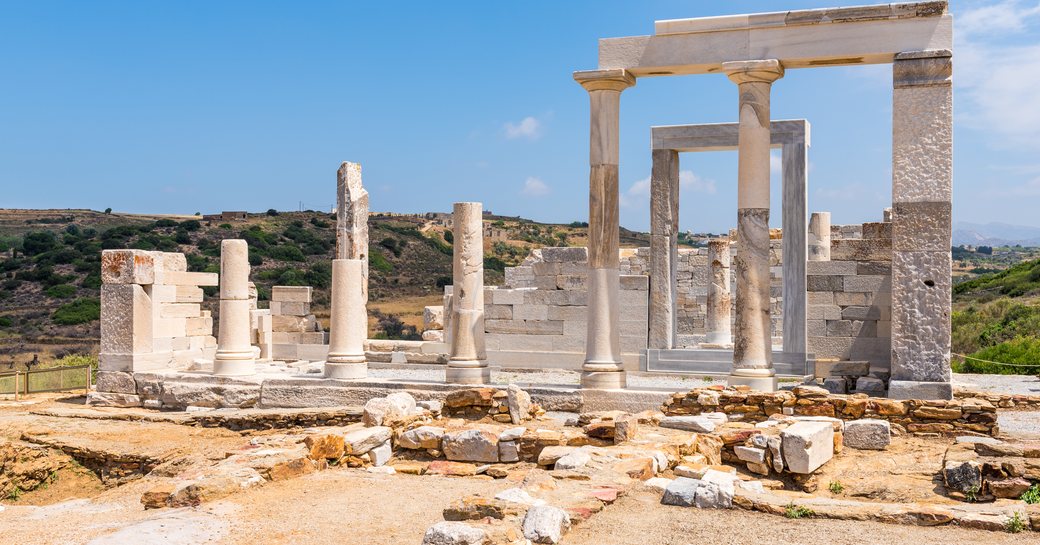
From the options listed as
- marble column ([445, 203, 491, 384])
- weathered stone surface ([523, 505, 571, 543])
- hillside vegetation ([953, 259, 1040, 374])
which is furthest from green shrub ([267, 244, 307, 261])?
weathered stone surface ([523, 505, 571, 543])

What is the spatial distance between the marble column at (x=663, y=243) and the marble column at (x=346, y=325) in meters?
6.84

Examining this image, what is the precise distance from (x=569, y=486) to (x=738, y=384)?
5.46m

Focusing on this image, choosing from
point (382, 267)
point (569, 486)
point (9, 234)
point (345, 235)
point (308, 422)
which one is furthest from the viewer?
point (9, 234)

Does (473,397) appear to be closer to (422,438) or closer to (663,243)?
(422,438)

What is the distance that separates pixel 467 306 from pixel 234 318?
16.1 feet

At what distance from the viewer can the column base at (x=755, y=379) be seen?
46.6 feet

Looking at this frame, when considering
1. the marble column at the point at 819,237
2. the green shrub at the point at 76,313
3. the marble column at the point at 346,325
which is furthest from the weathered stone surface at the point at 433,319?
the green shrub at the point at 76,313

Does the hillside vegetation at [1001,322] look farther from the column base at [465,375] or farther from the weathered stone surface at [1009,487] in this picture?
the weathered stone surface at [1009,487]

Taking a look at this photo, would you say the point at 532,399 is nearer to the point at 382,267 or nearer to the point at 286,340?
the point at 286,340

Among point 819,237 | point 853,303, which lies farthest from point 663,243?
point 853,303

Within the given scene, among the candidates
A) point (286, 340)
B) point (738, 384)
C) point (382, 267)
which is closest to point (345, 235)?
point (286, 340)

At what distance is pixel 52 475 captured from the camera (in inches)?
565

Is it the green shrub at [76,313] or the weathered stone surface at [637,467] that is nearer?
the weathered stone surface at [637,467]

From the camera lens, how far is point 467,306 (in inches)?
634
